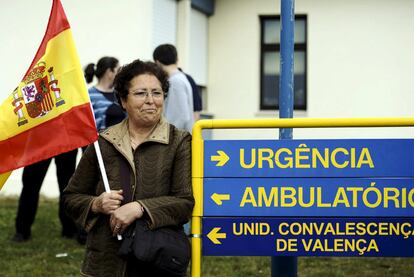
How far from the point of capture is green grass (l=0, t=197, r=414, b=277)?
7035 millimetres

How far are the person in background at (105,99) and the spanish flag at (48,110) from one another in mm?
3249

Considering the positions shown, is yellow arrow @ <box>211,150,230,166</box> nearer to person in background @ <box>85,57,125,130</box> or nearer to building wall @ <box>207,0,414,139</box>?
person in background @ <box>85,57,125,130</box>

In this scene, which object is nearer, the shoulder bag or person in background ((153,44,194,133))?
the shoulder bag

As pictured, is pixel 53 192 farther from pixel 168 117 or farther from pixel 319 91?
pixel 319 91

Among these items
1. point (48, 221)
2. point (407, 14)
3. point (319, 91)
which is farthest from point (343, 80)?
point (48, 221)

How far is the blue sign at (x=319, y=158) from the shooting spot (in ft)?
14.1

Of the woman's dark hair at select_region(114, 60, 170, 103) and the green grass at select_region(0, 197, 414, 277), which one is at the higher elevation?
the woman's dark hair at select_region(114, 60, 170, 103)

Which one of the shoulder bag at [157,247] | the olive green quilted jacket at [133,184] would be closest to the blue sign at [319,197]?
the olive green quilted jacket at [133,184]

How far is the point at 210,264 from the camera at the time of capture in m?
7.41

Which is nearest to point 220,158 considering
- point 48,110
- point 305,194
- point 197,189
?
point 197,189

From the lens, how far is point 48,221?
9422mm

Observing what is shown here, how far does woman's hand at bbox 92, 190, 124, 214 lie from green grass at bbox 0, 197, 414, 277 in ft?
10.0

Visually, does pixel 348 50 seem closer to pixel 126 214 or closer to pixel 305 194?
pixel 305 194

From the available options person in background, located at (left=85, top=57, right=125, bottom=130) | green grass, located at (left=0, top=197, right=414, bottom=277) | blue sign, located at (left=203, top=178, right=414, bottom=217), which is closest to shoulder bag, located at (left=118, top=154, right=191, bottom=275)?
blue sign, located at (left=203, top=178, right=414, bottom=217)
